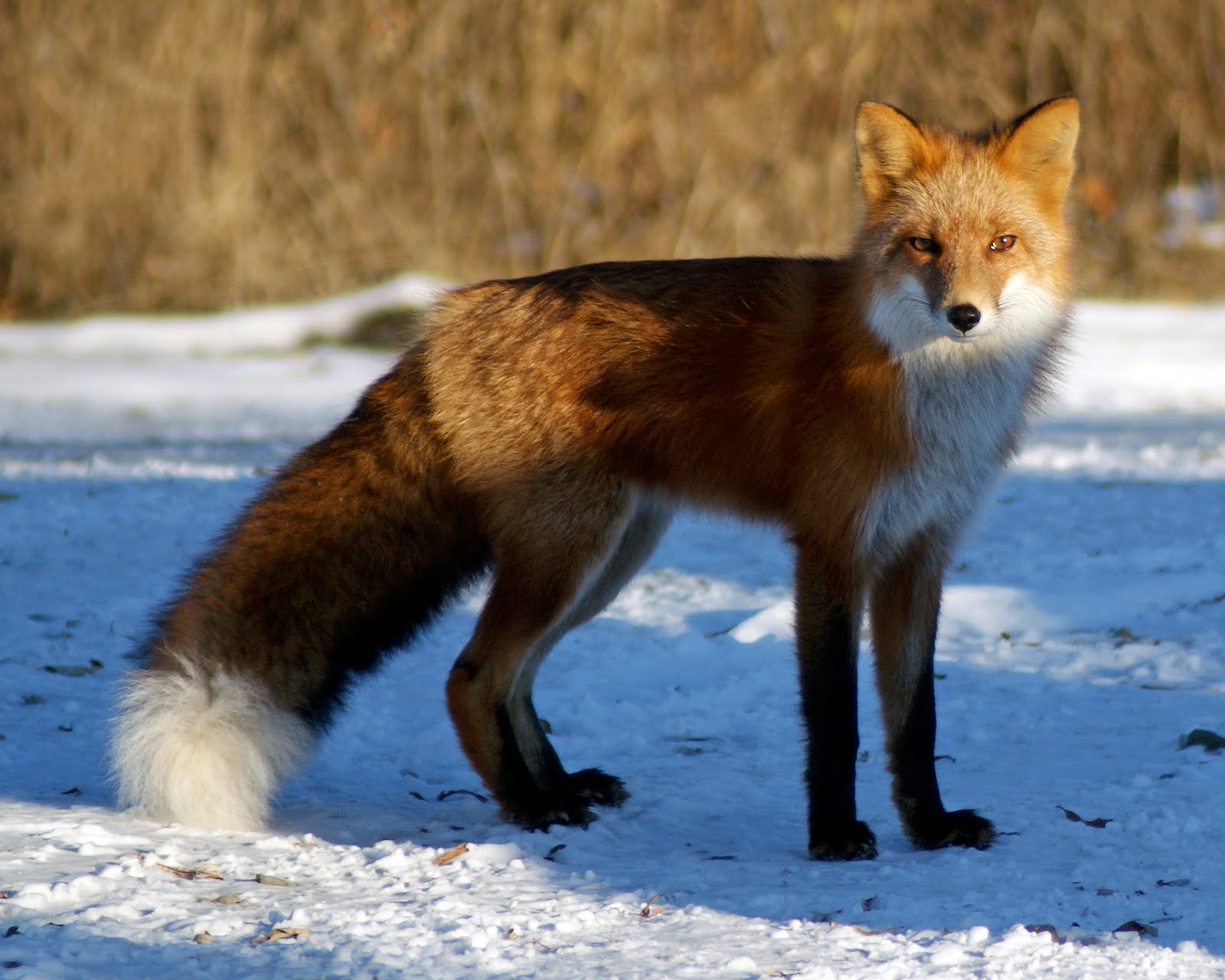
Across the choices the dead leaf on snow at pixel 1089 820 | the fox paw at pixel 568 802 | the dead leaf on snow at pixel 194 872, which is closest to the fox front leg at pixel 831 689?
the dead leaf on snow at pixel 1089 820

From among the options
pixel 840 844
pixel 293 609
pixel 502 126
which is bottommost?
pixel 840 844

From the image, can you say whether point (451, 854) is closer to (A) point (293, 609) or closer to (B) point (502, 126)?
(A) point (293, 609)

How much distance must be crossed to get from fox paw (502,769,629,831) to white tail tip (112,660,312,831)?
68cm

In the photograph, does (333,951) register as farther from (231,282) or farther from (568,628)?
(231,282)

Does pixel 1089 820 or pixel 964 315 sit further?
pixel 1089 820

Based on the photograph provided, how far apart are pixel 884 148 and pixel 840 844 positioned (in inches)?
75.5

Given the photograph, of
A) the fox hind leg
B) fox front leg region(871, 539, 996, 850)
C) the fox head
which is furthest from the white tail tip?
the fox head

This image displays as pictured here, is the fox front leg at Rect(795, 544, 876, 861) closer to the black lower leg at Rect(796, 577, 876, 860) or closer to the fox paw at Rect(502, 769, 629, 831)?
the black lower leg at Rect(796, 577, 876, 860)

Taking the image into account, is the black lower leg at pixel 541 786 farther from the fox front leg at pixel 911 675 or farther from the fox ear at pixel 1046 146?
the fox ear at pixel 1046 146

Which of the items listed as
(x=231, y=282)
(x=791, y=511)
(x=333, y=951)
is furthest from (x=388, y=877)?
(x=231, y=282)

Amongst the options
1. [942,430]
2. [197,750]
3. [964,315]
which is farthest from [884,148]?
[197,750]

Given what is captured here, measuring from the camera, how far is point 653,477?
4.18m

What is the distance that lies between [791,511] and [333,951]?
174 centimetres

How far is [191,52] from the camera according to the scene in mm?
15125
